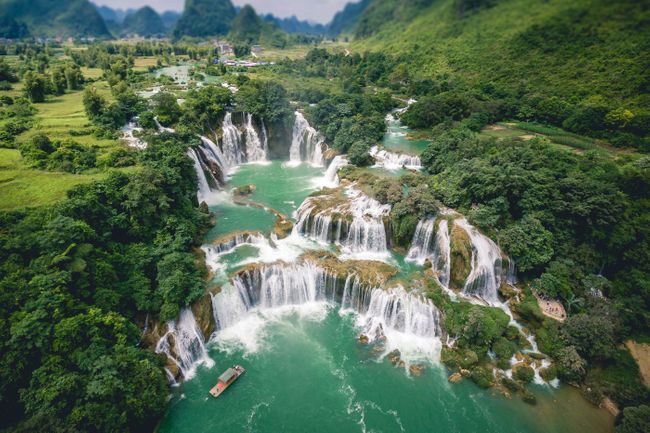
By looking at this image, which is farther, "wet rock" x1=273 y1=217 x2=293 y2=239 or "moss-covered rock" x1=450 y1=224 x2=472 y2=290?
"wet rock" x1=273 y1=217 x2=293 y2=239

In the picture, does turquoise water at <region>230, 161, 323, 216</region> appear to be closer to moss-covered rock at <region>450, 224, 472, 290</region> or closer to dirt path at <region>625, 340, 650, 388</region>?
moss-covered rock at <region>450, 224, 472, 290</region>

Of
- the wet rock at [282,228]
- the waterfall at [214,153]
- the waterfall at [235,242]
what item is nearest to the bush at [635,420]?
the wet rock at [282,228]

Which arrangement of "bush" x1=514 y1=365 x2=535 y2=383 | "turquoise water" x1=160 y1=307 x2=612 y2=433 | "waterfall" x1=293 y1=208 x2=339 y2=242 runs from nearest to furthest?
"turquoise water" x1=160 y1=307 x2=612 y2=433 → "bush" x1=514 y1=365 x2=535 y2=383 → "waterfall" x1=293 y1=208 x2=339 y2=242

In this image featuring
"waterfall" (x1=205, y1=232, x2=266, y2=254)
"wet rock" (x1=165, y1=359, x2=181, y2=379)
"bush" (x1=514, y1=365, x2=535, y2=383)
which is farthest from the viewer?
"waterfall" (x1=205, y1=232, x2=266, y2=254)

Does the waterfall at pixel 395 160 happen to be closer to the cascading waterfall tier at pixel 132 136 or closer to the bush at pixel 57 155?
the cascading waterfall tier at pixel 132 136

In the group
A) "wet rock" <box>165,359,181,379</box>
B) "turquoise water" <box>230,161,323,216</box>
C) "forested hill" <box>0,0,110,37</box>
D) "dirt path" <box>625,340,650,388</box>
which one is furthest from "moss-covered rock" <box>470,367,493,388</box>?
"forested hill" <box>0,0,110,37</box>

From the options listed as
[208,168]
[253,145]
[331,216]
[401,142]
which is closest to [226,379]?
[331,216]

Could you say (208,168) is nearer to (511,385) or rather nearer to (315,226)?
(315,226)
